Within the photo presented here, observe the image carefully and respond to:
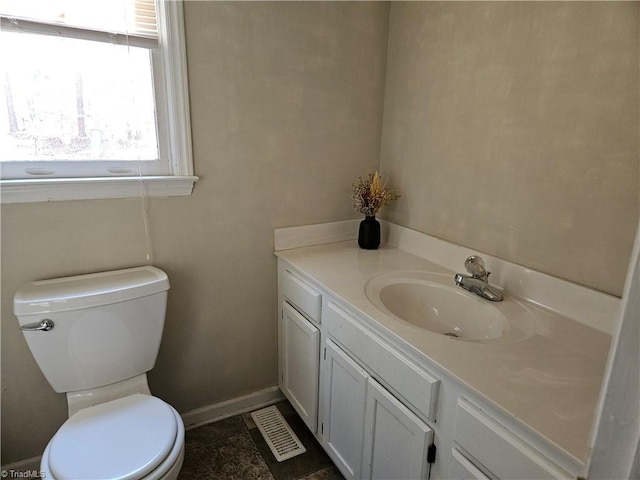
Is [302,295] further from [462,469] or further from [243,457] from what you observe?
[462,469]

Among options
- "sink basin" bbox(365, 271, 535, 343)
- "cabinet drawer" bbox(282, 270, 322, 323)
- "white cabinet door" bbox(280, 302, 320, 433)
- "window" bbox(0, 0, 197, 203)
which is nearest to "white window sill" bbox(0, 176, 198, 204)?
"window" bbox(0, 0, 197, 203)

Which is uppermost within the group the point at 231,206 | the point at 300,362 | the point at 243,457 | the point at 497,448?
the point at 231,206

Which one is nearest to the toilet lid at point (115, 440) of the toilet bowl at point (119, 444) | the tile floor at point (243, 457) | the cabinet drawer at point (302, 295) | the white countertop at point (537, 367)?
the toilet bowl at point (119, 444)

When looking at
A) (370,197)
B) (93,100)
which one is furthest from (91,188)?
(370,197)

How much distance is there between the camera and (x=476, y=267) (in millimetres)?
1412

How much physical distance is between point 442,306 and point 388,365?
43cm

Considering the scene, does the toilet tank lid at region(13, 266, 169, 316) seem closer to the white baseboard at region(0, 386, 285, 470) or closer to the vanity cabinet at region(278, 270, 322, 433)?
the vanity cabinet at region(278, 270, 322, 433)

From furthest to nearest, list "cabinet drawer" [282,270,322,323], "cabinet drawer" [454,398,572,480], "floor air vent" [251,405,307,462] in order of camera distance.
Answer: "floor air vent" [251,405,307,462], "cabinet drawer" [282,270,322,323], "cabinet drawer" [454,398,572,480]

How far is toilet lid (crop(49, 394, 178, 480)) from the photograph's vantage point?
42.7 inches

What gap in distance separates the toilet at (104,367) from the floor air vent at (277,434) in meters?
0.59

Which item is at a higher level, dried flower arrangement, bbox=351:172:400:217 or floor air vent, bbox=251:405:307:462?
dried flower arrangement, bbox=351:172:400:217

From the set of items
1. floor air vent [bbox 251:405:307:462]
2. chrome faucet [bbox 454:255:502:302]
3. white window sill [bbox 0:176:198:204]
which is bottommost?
floor air vent [bbox 251:405:307:462]

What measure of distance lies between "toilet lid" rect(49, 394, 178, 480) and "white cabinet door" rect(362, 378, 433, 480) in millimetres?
617

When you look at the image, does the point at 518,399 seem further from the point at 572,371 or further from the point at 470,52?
the point at 470,52
